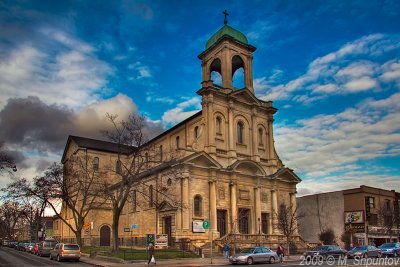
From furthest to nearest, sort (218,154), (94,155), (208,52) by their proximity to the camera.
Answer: (94,155), (208,52), (218,154)

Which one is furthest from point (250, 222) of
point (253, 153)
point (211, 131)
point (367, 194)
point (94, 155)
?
point (94, 155)

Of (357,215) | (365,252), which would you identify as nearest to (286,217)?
(365,252)

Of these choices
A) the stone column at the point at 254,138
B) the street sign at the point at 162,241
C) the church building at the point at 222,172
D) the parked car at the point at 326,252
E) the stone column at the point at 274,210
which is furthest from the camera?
the stone column at the point at 254,138

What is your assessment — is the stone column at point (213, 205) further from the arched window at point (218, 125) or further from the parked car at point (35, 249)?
the parked car at point (35, 249)

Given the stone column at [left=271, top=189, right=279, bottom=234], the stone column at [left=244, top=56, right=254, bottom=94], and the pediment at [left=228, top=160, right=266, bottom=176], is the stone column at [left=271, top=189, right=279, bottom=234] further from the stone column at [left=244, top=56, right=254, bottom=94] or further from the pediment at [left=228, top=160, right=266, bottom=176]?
the stone column at [left=244, top=56, right=254, bottom=94]

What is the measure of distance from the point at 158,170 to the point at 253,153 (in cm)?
1313

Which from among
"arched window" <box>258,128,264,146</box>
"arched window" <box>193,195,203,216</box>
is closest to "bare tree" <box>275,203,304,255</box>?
"arched window" <box>258,128,264,146</box>

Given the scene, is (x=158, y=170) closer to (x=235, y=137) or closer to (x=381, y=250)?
(x=235, y=137)

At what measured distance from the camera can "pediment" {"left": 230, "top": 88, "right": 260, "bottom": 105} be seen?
55.9 m

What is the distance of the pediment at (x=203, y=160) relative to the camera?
48.5 m

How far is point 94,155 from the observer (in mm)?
72688

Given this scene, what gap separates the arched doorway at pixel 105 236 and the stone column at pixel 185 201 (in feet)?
80.6

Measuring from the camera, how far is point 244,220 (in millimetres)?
53656

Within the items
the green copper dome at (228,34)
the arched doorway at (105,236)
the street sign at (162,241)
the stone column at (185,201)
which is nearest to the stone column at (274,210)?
the stone column at (185,201)
